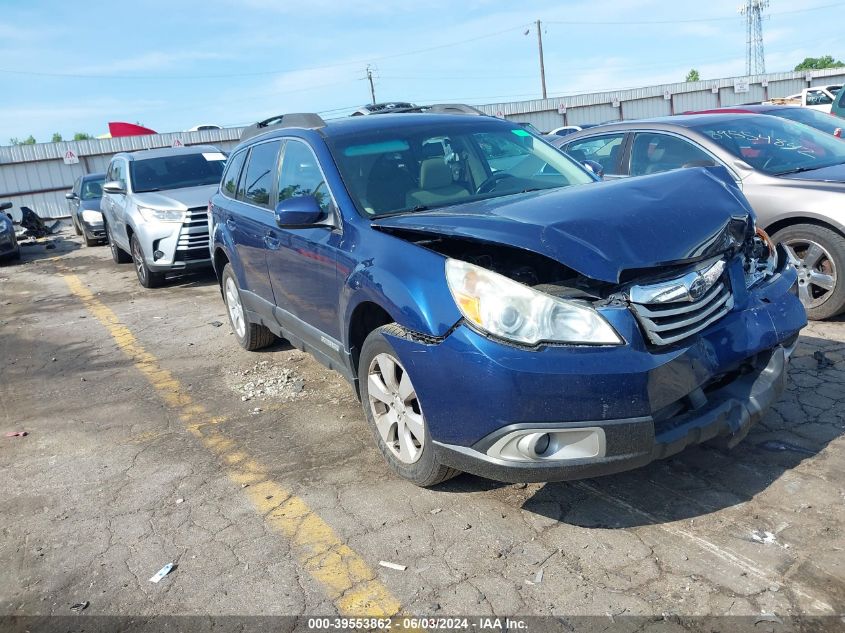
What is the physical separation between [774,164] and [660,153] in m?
0.93

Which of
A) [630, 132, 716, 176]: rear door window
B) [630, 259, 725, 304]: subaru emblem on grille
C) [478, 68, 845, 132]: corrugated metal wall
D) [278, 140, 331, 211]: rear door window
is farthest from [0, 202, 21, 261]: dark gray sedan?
[478, 68, 845, 132]: corrugated metal wall

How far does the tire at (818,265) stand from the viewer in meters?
5.24

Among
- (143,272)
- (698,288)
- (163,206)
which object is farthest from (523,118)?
(698,288)

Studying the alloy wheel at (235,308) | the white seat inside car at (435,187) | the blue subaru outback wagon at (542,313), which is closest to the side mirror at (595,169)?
the blue subaru outback wagon at (542,313)

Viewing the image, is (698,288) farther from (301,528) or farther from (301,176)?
(301,176)

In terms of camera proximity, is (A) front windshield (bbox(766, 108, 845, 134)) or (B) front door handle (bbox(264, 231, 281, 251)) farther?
(A) front windshield (bbox(766, 108, 845, 134))

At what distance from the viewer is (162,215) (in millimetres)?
9438

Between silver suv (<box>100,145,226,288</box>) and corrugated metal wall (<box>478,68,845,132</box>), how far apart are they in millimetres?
25226

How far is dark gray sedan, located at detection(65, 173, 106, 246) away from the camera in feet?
53.8

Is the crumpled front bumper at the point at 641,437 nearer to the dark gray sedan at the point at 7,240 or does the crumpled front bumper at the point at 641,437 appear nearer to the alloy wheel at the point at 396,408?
the alloy wheel at the point at 396,408

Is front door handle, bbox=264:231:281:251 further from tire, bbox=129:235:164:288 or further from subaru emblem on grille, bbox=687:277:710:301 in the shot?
tire, bbox=129:235:164:288

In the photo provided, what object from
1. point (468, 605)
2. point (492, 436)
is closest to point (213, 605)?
point (468, 605)

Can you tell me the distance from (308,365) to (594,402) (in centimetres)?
347


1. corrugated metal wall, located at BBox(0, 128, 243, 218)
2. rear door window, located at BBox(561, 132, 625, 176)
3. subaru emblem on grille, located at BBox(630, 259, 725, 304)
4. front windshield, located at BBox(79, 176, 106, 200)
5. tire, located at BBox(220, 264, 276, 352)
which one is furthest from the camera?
corrugated metal wall, located at BBox(0, 128, 243, 218)
